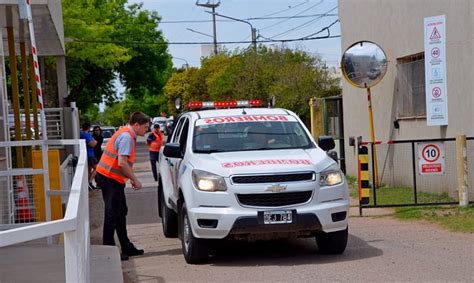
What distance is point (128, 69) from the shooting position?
51469mm

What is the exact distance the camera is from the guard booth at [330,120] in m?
22.2

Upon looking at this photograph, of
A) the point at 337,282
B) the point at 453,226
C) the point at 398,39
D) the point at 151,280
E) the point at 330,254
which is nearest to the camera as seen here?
the point at 337,282

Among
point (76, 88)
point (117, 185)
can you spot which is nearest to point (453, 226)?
point (117, 185)

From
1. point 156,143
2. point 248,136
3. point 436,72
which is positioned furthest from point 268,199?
point 156,143

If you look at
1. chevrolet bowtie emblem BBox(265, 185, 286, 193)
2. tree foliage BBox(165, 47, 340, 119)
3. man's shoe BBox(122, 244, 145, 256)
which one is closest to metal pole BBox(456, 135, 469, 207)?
chevrolet bowtie emblem BBox(265, 185, 286, 193)

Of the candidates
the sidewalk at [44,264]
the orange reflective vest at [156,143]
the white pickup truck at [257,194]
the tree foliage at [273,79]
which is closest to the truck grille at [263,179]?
the white pickup truck at [257,194]

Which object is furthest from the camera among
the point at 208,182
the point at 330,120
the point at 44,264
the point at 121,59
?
the point at 121,59

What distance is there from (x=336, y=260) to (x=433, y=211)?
407 cm

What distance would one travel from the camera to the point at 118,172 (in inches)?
390

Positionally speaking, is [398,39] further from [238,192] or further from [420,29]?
[238,192]

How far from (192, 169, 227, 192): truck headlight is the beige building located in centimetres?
521

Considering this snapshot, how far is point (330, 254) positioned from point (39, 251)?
352 cm

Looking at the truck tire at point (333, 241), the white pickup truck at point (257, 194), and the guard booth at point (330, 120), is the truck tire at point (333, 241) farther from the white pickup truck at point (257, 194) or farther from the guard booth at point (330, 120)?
the guard booth at point (330, 120)

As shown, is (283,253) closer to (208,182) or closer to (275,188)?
(275,188)
